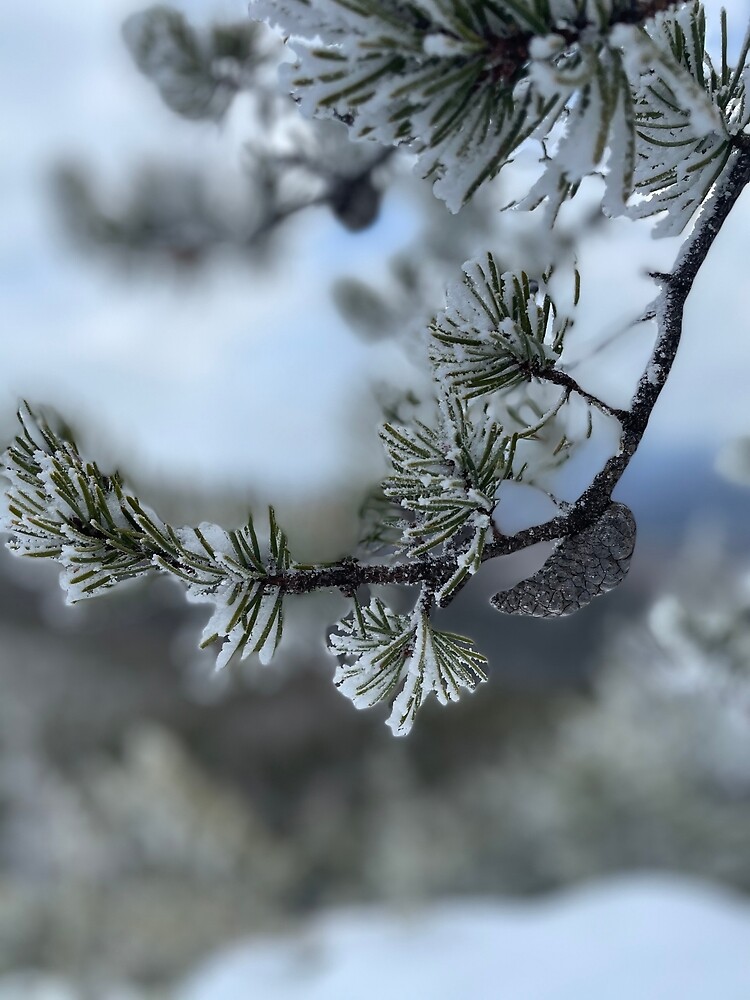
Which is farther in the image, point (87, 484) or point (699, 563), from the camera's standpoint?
point (699, 563)

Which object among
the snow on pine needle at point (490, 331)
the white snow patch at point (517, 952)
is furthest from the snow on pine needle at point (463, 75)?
the white snow patch at point (517, 952)

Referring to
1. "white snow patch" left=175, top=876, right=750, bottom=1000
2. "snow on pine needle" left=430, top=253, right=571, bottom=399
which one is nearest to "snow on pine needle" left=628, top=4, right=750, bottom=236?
"snow on pine needle" left=430, top=253, right=571, bottom=399

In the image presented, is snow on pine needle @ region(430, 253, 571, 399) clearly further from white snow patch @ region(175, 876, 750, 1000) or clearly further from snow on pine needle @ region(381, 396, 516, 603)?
white snow patch @ region(175, 876, 750, 1000)

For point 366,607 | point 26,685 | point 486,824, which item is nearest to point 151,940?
point 26,685

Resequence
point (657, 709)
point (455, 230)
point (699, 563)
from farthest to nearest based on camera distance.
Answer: point (657, 709) < point (699, 563) < point (455, 230)

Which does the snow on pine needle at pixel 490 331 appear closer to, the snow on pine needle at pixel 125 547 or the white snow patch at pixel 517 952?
the snow on pine needle at pixel 125 547

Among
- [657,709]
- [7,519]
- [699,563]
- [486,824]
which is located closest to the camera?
[7,519]

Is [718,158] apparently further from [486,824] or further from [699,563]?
[486,824]
